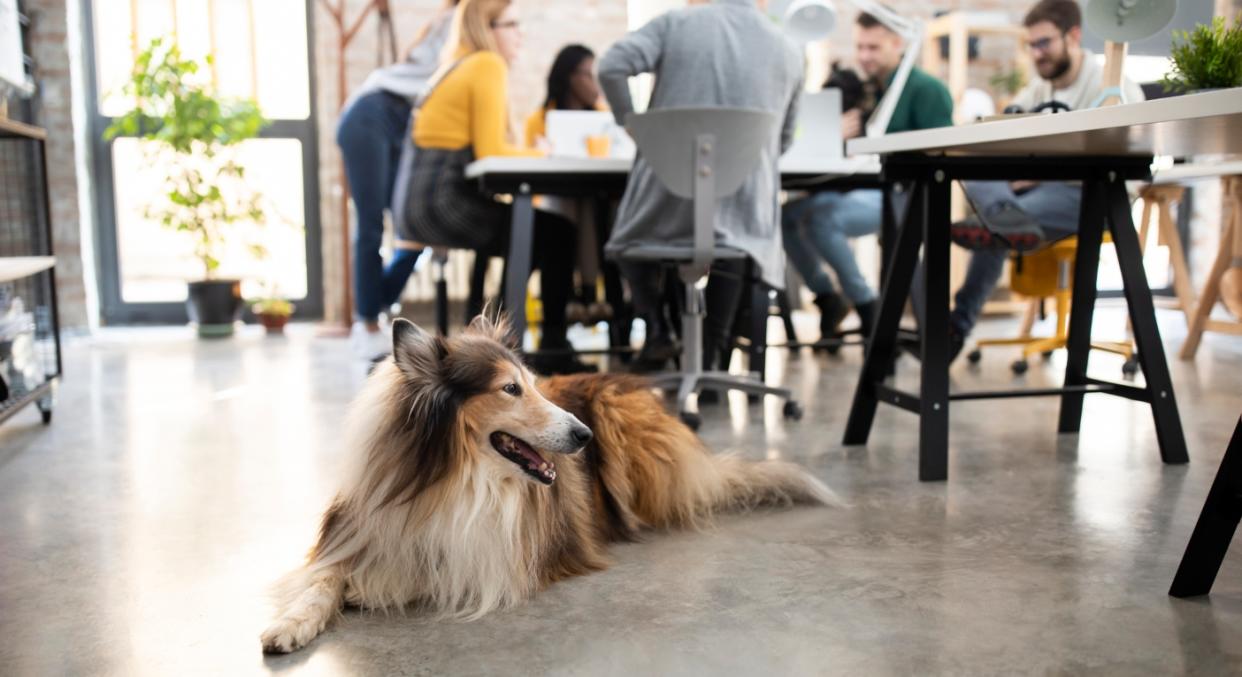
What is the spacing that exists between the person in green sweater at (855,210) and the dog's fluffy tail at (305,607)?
321cm

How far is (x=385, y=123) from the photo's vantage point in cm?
444

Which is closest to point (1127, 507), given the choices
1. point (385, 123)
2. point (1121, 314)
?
point (385, 123)

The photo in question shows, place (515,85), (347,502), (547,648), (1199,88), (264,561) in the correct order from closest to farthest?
(547,648), (347,502), (264,561), (1199,88), (515,85)

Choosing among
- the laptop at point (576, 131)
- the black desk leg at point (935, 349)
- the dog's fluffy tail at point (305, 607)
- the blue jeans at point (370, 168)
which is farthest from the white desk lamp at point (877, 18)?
the dog's fluffy tail at point (305, 607)

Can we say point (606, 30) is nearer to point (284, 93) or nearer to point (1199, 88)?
point (284, 93)

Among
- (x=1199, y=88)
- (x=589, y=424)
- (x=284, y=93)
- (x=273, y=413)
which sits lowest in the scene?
(x=273, y=413)

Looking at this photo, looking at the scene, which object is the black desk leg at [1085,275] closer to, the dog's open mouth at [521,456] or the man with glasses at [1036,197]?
the man with glasses at [1036,197]

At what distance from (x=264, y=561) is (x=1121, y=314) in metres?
5.91

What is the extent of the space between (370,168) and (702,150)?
2078 millimetres

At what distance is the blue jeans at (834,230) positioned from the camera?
4426mm

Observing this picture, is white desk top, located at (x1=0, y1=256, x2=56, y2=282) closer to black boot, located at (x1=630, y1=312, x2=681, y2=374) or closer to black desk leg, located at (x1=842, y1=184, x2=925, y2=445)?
black boot, located at (x1=630, y1=312, x2=681, y2=374)

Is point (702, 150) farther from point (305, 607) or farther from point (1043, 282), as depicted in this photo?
point (1043, 282)

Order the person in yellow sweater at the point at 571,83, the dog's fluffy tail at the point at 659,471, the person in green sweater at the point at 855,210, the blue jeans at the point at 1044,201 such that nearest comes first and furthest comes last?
the dog's fluffy tail at the point at 659,471 → the blue jeans at the point at 1044,201 → the person in green sweater at the point at 855,210 → the person in yellow sweater at the point at 571,83

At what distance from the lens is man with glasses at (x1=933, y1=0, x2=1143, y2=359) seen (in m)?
3.50
